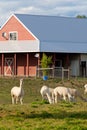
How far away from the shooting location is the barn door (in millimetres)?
64019

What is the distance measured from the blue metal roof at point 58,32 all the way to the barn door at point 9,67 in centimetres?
538

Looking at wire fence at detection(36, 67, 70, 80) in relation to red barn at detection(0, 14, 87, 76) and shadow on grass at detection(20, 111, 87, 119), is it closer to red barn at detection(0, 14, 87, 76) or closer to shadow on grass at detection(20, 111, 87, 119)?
red barn at detection(0, 14, 87, 76)

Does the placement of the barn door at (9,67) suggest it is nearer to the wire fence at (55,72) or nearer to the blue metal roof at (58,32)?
the blue metal roof at (58,32)

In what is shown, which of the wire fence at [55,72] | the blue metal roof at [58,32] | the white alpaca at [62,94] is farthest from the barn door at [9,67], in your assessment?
the white alpaca at [62,94]

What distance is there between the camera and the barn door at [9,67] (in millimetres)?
64019

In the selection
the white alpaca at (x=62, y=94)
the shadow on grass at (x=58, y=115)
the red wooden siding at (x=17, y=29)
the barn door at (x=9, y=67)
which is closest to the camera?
the shadow on grass at (x=58, y=115)

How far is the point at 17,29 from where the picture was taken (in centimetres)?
6391

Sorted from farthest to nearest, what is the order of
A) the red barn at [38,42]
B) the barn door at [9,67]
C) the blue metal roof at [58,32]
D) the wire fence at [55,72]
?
the barn door at [9,67] < the red barn at [38,42] < the blue metal roof at [58,32] < the wire fence at [55,72]

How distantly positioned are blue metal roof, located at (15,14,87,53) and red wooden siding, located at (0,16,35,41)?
566 millimetres

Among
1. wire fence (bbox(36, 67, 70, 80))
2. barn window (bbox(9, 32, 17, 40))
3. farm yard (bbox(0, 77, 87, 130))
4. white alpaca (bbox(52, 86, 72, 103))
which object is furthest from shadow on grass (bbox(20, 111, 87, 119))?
barn window (bbox(9, 32, 17, 40))

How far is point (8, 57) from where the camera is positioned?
65.8 meters

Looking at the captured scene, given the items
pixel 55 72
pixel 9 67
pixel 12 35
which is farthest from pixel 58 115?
pixel 12 35

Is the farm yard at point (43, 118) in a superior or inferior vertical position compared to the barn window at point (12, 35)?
inferior

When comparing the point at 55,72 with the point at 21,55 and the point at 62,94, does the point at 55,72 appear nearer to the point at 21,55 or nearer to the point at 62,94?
the point at 21,55
